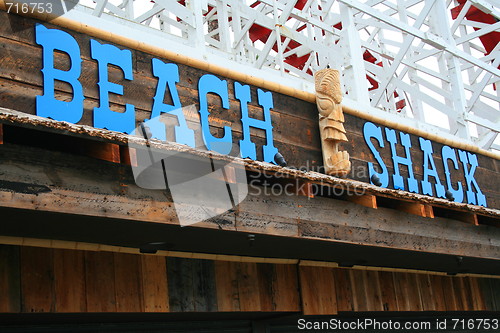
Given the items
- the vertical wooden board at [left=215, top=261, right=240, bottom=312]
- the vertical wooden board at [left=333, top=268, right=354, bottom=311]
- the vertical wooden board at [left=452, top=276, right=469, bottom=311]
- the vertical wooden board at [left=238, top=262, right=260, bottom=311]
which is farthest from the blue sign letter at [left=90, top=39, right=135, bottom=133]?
the vertical wooden board at [left=452, top=276, right=469, bottom=311]

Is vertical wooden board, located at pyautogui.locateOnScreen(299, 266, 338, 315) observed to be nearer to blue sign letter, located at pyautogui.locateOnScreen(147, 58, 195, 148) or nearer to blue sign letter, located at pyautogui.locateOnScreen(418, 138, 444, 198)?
blue sign letter, located at pyautogui.locateOnScreen(147, 58, 195, 148)

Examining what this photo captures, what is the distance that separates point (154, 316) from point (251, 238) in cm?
124

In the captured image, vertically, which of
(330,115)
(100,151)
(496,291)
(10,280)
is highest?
(330,115)

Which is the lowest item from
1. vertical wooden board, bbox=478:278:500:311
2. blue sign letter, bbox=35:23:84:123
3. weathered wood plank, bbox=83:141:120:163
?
vertical wooden board, bbox=478:278:500:311

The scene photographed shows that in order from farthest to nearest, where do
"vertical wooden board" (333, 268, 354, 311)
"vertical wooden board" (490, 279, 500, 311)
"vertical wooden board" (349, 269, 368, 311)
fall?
"vertical wooden board" (490, 279, 500, 311), "vertical wooden board" (349, 269, 368, 311), "vertical wooden board" (333, 268, 354, 311)

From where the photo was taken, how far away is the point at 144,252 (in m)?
5.90

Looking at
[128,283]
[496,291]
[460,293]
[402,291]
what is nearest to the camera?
[128,283]

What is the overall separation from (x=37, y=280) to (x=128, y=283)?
0.79 m

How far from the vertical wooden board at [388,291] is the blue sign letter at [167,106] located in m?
2.97

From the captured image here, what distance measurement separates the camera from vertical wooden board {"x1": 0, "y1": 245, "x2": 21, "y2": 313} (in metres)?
5.03

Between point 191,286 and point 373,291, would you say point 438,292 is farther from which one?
point 191,286

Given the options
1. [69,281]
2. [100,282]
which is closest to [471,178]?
[100,282]

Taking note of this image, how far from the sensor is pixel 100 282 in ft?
18.3

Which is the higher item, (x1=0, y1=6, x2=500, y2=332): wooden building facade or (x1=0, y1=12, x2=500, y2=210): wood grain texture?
(x1=0, y1=12, x2=500, y2=210): wood grain texture
